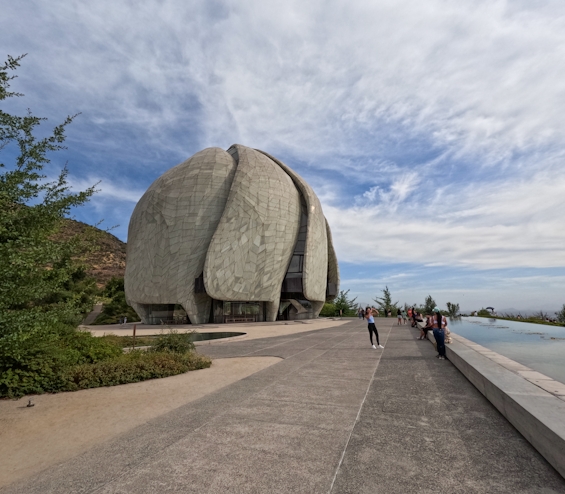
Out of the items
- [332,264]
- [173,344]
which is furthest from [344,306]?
[173,344]

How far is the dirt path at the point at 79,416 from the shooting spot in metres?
3.75

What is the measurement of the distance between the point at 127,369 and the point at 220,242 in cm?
2037

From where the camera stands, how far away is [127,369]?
301 inches

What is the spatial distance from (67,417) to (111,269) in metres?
79.2

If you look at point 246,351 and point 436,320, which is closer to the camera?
point 436,320

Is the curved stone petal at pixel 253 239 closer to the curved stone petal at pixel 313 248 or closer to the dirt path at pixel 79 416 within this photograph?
the curved stone petal at pixel 313 248

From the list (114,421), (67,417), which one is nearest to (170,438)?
(114,421)

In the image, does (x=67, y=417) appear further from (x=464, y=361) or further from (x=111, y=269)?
(x=111, y=269)

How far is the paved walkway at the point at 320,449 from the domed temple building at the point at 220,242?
22666mm

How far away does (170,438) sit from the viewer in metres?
3.93

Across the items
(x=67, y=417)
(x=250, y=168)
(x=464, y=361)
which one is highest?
(x=250, y=168)

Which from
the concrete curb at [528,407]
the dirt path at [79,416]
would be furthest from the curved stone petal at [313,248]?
the concrete curb at [528,407]

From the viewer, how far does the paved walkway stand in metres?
2.83

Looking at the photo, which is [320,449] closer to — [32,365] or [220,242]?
[32,365]
